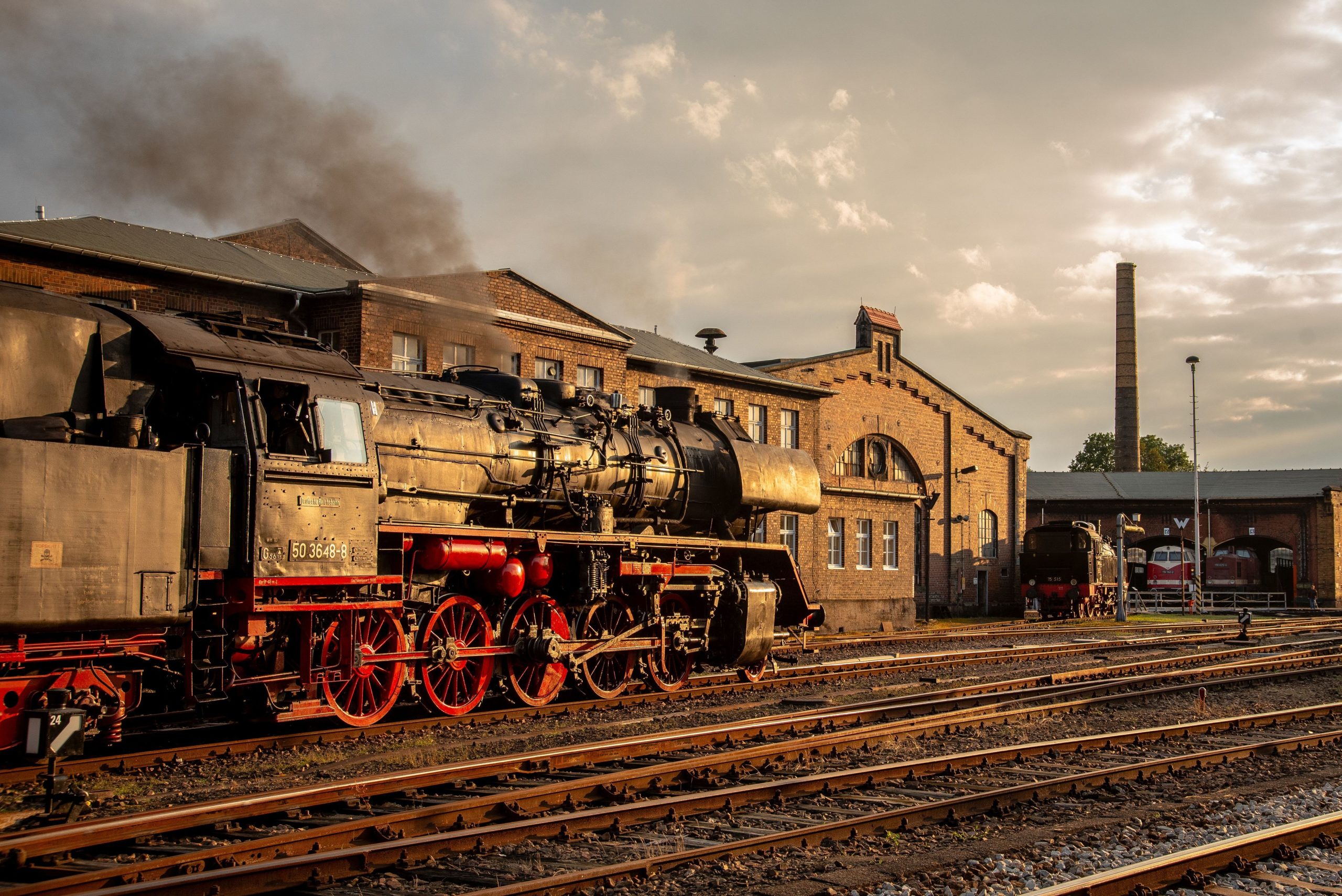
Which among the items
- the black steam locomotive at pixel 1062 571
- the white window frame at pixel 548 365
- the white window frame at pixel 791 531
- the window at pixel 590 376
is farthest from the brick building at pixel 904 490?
the white window frame at pixel 548 365

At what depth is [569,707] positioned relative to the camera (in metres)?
12.5

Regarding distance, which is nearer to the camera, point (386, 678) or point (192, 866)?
point (192, 866)

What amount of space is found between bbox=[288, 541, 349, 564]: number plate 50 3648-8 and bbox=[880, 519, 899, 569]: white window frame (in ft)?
88.4

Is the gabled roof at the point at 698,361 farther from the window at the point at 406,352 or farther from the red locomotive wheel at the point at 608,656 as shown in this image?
the red locomotive wheel at the point at 608,656

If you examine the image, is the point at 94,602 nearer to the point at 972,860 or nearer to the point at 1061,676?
the point at 972,860

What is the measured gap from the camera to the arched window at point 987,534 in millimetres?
43844

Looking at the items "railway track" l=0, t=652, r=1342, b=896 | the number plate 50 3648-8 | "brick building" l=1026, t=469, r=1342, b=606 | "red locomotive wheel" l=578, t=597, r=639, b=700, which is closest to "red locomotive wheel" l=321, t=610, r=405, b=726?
the number plate 50 3648-8

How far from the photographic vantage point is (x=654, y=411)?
15008 mm

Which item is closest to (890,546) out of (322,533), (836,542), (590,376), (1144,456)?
(836,542)

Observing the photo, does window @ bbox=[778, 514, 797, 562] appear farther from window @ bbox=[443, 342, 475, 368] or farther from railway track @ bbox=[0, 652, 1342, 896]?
railway track @ bbox=[0, 652, 1342, 896]

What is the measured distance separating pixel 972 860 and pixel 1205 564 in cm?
5164

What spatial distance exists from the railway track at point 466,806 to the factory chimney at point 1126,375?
52672mm

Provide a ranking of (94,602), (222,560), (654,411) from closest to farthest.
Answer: (94,602) → (222,560) → (654,411)

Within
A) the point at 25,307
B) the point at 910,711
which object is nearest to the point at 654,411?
the point at 910,711
